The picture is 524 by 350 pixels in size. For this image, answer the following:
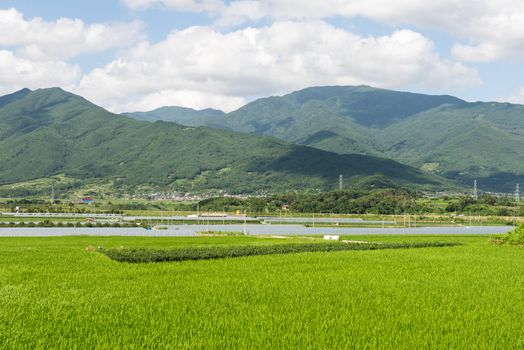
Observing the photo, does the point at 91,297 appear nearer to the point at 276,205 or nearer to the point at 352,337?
the point at 352,337

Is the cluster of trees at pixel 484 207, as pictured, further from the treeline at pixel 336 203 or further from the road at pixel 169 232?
the road at pixel 169 232

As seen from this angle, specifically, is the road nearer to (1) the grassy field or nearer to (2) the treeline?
(1) the grassy field

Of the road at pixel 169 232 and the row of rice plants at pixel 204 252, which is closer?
the row of rice plants at pixel 204 252

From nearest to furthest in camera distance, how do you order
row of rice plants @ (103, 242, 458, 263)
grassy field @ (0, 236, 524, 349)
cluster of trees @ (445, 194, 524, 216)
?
grassy field @ (0, 236, 524, 349) → row of rice plants @ (103, 242, 458, 263) → cluster of trees @ (445, 194, 524, 216)

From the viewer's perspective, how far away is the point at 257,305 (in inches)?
703

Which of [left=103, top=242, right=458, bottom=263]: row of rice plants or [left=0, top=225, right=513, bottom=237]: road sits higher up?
[left=103, top=242, right=458, bottom=263]: row of rice plants

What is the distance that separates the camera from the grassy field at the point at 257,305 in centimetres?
1366

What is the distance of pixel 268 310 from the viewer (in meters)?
17.1

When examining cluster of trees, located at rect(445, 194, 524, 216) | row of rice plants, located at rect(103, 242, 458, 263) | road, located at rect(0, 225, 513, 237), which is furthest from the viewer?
cluster of trees, located at rect(445, 194, 524, 216)

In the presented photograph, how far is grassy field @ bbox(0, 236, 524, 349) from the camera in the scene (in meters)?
13.7

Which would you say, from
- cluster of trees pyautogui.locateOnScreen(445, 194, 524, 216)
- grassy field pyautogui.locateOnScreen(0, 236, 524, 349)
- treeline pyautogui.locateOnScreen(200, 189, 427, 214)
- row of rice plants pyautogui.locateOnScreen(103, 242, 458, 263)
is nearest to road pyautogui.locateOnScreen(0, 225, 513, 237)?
row of rice plants pyautogui.locateOnScreen(103, 242, 458, 263)

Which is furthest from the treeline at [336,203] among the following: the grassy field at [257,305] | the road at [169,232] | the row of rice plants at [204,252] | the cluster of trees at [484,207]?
the grassy field at [257,305]

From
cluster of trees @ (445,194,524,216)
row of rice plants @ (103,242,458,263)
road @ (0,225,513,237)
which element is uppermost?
cluster of trees @ (445,194,524,216)

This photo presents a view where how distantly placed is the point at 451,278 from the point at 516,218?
121636 mm
